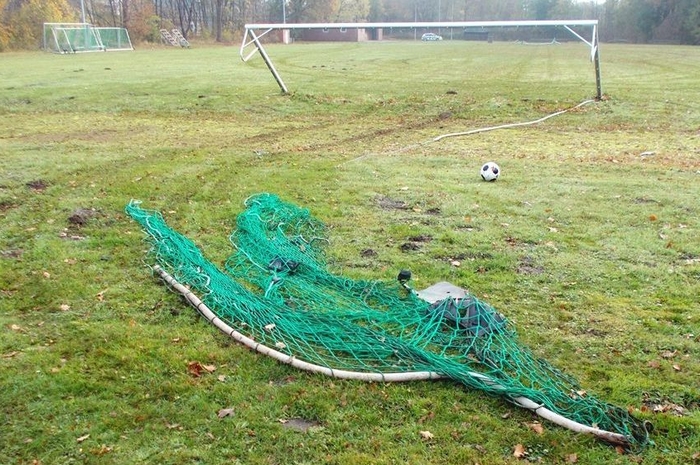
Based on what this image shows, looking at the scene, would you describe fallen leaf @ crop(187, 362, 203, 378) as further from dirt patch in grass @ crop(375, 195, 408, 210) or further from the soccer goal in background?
the soccer goal in background

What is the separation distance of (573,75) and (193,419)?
797 inches

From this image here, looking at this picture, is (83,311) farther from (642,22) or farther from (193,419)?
(642,22)

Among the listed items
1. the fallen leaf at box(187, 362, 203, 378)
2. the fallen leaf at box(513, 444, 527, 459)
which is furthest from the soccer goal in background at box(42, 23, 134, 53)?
the fallen leaf at box(513, 444, 527, 459)

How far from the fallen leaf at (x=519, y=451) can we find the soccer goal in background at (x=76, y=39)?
3869cm

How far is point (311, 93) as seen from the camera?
1578cm

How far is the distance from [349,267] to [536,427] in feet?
7.86

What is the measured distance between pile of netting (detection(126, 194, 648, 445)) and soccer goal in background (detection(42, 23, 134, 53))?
116ft

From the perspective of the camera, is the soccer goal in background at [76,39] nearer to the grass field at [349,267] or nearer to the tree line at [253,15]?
the tree line at [253,15]

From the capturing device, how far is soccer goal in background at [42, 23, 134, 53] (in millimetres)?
35853

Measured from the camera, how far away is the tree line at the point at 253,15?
40.8 meters

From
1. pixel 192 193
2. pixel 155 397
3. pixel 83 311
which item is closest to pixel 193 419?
pixel 155 397

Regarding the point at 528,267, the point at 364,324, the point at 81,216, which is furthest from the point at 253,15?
the point at 364,324

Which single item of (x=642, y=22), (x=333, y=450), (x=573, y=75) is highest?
(x=642, y=22)

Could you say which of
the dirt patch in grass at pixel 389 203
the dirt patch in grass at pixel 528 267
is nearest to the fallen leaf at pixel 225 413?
the dirt patch in grass at pixel 528 267
